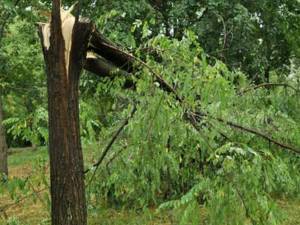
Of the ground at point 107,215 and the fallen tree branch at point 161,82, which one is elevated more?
the fallen tree branch at point 161,82

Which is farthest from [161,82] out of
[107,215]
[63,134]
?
[107,215]

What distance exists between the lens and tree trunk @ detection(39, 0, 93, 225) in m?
3.61

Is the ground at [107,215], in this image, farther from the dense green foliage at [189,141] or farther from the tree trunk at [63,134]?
the tree trunk at [63,134]

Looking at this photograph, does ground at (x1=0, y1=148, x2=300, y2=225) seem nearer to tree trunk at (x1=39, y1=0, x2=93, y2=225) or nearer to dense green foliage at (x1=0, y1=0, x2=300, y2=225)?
dense green foliage at (x1=0, y1=0, x2=300, y2=225)

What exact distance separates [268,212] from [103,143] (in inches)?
77.5

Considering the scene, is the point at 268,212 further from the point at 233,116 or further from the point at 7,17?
the point at 7,17

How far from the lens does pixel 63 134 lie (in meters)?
3.61

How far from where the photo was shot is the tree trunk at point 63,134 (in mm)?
3609

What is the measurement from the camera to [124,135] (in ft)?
14.1

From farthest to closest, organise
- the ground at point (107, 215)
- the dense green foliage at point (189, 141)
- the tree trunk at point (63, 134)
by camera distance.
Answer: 1. the ground at point (107, 215)
2. the tree trunk at point (63, 134)
3. the dense green foliage at point (189, 141)

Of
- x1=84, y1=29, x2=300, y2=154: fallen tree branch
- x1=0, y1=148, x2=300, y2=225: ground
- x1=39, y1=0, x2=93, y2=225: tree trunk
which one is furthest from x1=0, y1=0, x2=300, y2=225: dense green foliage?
x1=39, y1=0, x2=93, y2=225: tree trunk

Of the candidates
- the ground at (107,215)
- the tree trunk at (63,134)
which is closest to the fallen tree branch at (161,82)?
the tree trunk at (63,134)

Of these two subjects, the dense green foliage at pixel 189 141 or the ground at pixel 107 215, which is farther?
the ground at pixel 107 215

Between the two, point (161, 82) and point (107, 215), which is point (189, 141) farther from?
point (107, 215)
